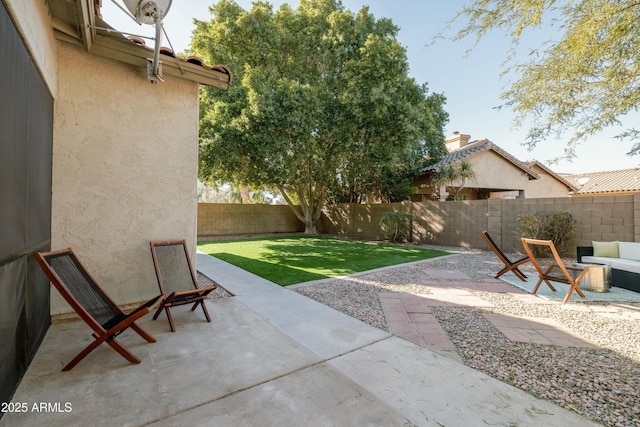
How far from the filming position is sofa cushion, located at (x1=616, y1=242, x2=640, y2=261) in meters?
6.14

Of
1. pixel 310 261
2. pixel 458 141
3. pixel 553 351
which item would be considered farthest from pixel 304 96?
pixel 458 141

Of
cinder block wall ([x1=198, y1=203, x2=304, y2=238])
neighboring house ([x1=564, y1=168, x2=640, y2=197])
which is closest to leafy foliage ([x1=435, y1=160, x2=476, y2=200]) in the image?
neighboring house ([x1=564, y1=168, x2=640, y2=197])

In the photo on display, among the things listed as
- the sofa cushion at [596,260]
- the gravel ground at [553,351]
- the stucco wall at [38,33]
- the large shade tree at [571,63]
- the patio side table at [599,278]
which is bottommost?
the gravel ground at [553,351]

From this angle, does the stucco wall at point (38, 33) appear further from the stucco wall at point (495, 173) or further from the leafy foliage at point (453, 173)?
the stucco wall at point (495, 173)

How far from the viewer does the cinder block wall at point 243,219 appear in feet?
52.1

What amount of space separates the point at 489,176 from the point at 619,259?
1371 centimetres

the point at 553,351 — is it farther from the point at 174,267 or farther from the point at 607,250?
the point at 607,250

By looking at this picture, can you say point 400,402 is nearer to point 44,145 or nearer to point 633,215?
point 44,145

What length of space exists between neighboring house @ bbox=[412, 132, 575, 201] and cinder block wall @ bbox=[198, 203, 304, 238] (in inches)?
329

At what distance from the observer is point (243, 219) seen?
56.3 ft

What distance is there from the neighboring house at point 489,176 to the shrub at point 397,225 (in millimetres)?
4279

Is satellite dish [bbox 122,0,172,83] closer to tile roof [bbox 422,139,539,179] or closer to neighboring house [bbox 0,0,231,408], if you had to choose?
neighboring house [bbox 0,0,231,408]

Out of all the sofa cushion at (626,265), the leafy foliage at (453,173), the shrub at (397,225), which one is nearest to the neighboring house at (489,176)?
the leafy foliage at (453,173)

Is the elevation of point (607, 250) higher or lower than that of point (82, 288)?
higher
